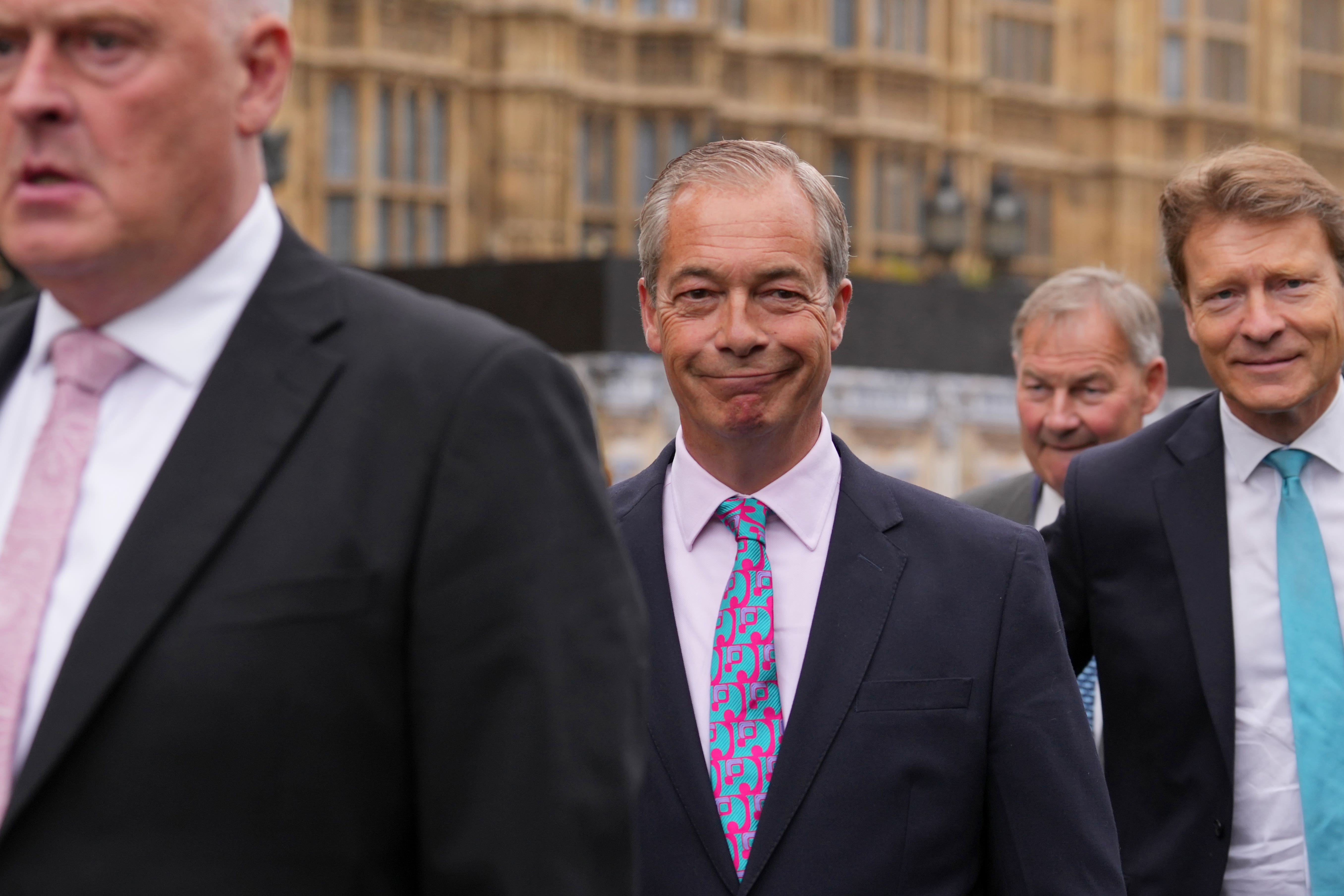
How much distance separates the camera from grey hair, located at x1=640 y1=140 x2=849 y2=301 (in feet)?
8.39

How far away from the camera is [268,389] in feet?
5.15

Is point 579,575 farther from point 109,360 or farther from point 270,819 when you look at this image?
point 109,360

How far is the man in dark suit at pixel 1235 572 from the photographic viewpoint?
2.84 meters

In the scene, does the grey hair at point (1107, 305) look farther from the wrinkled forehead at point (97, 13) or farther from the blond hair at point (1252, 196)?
the wrinkled forehead at point (97, 13)

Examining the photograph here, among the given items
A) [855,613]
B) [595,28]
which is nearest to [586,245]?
[595,28]

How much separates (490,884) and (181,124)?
0.64 m

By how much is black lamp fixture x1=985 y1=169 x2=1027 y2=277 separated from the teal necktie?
13983 millimetres

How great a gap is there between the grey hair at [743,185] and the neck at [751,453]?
201 mm

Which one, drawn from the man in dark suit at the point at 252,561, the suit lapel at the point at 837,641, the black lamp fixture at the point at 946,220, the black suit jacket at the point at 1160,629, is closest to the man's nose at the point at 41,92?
the man in dark suit at the point at 252,561

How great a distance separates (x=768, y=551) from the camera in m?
2.54

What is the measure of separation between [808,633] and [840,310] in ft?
1.56

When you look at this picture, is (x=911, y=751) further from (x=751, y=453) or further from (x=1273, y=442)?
(x=1273, y=442)

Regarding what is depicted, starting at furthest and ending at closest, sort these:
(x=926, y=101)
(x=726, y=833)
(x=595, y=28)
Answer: (x=926, y=101) < (x=595, y=28) < (x=726, y=833)

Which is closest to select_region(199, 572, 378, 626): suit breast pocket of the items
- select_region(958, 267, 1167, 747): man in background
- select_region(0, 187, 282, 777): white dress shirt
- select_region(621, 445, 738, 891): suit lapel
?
select_region(0, 187, 282, 777): white dress shirt
